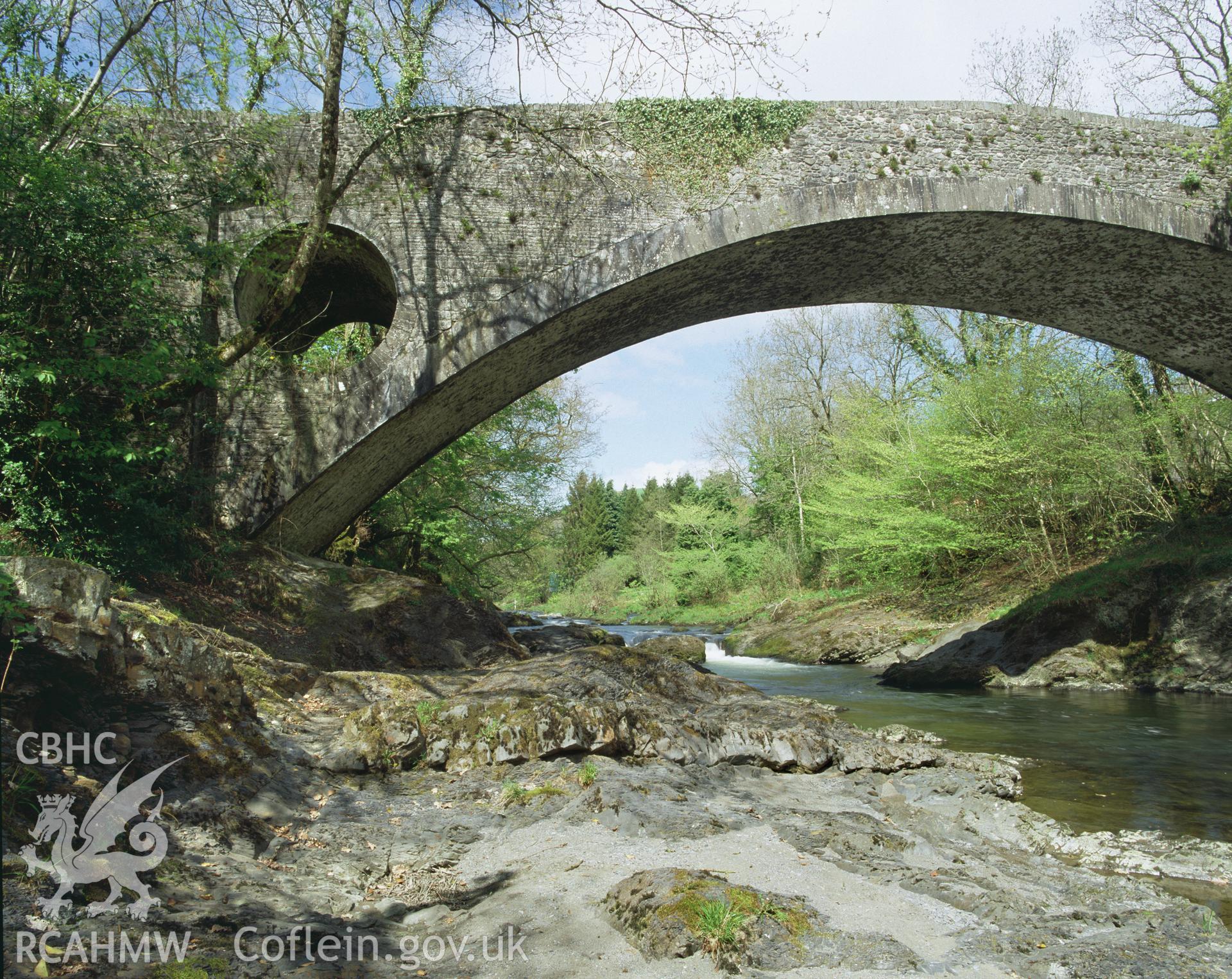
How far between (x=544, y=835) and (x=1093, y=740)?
675cm

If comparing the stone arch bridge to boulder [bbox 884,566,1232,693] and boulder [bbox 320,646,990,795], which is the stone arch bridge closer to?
boulder [bbox 320,646,990,795]

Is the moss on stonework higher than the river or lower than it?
higher

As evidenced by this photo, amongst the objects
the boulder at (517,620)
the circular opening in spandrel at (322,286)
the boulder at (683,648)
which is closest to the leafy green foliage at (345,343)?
the circular opening in spandrel at (322,286)

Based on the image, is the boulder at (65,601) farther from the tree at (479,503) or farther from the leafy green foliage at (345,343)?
the tree at (479,503)

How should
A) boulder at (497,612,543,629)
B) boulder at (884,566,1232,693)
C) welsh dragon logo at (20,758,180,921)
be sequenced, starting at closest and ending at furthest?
welsh dragon logo at (20,758,180,921), boulder at (884,566,1232,693), boulder at (497,612,543,629)

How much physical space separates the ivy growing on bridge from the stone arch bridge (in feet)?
0.36

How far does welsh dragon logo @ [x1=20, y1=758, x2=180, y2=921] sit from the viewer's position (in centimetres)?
251

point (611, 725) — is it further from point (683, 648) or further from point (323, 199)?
point (683, 648)

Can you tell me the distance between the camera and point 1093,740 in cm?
788

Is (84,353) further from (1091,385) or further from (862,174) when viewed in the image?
(1091,385)

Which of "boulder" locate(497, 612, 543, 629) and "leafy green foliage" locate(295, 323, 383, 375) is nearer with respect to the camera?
"leafy green foliage" locate(295, 323, 383, 375)

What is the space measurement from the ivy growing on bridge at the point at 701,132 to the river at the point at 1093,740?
271 inches

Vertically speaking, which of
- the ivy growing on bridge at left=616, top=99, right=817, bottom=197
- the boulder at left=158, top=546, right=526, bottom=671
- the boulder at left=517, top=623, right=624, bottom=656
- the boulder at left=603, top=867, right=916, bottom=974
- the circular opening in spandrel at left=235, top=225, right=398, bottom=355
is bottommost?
the boulder at left=603, top=867, right=916, bottom=974

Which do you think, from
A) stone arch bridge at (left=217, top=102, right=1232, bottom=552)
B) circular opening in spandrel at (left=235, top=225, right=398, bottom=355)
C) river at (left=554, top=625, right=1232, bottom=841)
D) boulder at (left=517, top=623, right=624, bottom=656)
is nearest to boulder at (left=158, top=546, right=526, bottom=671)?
stone arch bridge at (left=217, top=102, right=1232, bottom=552)
